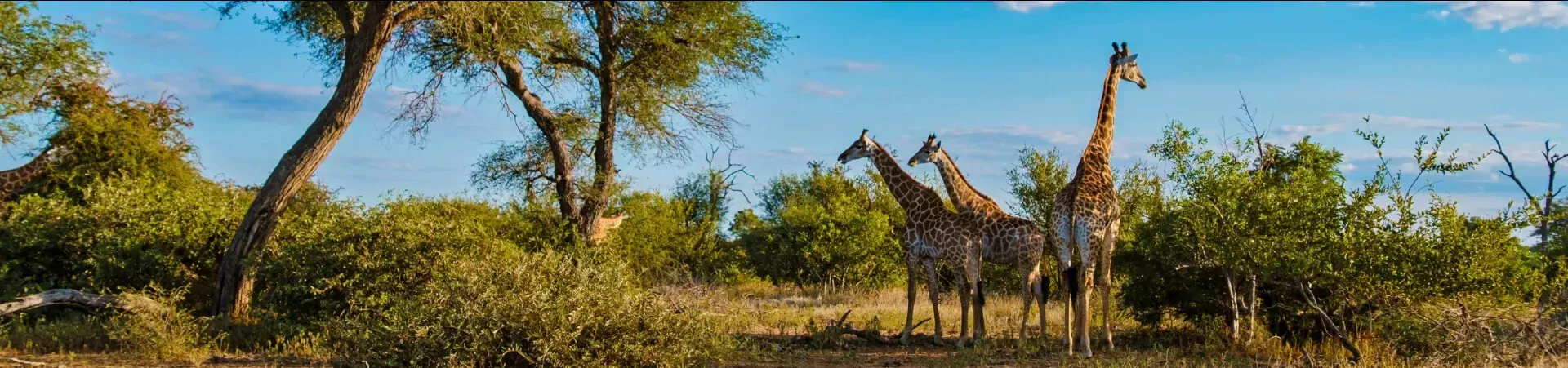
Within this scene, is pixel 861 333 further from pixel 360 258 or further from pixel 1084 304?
pixel 360 258

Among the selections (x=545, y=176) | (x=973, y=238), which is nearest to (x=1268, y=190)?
(x=973, y=238)

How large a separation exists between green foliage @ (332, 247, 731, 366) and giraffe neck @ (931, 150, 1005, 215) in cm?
442

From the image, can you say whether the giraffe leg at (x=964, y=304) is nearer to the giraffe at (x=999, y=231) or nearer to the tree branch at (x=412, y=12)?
the giraffe at (x=999, y=231)

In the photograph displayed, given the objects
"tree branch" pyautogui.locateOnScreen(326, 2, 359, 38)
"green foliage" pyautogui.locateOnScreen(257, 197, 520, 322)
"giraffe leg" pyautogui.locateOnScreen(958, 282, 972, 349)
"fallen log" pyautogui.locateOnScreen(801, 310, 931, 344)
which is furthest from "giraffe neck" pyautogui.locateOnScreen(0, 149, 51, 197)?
"giraffe leg" pyautogui.locateOnScreen(958, 282, 972, 349)

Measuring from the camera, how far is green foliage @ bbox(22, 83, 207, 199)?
17.0m

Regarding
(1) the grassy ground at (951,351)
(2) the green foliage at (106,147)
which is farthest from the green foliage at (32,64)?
(1) the grassy ground at (951,351)

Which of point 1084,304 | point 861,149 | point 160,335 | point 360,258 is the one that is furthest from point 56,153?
point 1084,304

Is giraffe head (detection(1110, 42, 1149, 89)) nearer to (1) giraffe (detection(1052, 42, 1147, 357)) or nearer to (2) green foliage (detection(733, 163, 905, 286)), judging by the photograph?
(1) giraffe (detection(1052, 42, 1147, 357))

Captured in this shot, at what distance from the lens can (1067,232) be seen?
10.4 m

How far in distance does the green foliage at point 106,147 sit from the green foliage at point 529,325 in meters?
10.9

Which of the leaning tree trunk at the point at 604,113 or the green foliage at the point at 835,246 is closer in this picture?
the leaning tree trunk at the point at 604,113

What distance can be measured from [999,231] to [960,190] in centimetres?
83

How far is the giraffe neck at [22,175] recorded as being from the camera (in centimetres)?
1694

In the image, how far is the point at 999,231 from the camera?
1148cm
